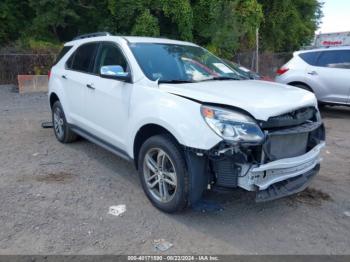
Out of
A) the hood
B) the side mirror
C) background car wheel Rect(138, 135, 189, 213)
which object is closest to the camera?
the hood

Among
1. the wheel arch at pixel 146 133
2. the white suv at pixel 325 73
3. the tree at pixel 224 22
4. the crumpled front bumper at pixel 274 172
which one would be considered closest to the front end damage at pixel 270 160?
the crumpled front bumper at pixel 274 172

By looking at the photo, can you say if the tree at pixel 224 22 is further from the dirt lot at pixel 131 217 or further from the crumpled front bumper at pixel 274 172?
the crumpled front bumper at pixel 274 172

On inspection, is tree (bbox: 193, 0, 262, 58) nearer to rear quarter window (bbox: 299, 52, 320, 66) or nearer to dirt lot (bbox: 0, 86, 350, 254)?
rear quarter window (bbox: 299, 52, 320, 66)

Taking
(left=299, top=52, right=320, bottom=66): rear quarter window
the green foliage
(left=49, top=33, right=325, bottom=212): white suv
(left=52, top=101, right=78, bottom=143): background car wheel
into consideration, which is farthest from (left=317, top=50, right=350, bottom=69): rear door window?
the green foliage

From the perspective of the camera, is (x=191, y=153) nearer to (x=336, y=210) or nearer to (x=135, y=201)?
(x=135, y=201)

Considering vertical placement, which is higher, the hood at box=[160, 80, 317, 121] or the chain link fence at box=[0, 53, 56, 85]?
the hood at box=[160, 80, 317, 121]

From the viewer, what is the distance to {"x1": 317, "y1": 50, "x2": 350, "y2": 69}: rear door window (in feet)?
29.9

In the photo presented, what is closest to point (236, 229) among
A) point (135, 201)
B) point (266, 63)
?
point (135, 201)

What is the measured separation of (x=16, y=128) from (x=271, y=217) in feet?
19.3

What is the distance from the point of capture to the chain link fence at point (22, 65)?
48.0 ft

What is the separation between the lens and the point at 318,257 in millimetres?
3213

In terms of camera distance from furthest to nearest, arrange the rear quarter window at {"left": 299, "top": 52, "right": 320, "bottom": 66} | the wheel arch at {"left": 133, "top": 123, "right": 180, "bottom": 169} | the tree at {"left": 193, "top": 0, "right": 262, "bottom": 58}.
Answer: the tree at {"left": 193, "top": 0, "right": 262, "bottom": 58} < the rear quarter window at {"left": 299, "top": 52, "right": 320, "bottom": 66} < the wheel arch at {"left": 133, "top": 123, "right": 180, "bottom": 169}

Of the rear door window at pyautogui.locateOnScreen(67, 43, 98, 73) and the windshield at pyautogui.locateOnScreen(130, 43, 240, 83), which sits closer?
the windshield at pyautogui.locateOnScreen(130, 43, 240, 83)

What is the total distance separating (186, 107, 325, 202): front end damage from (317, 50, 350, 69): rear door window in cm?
602
